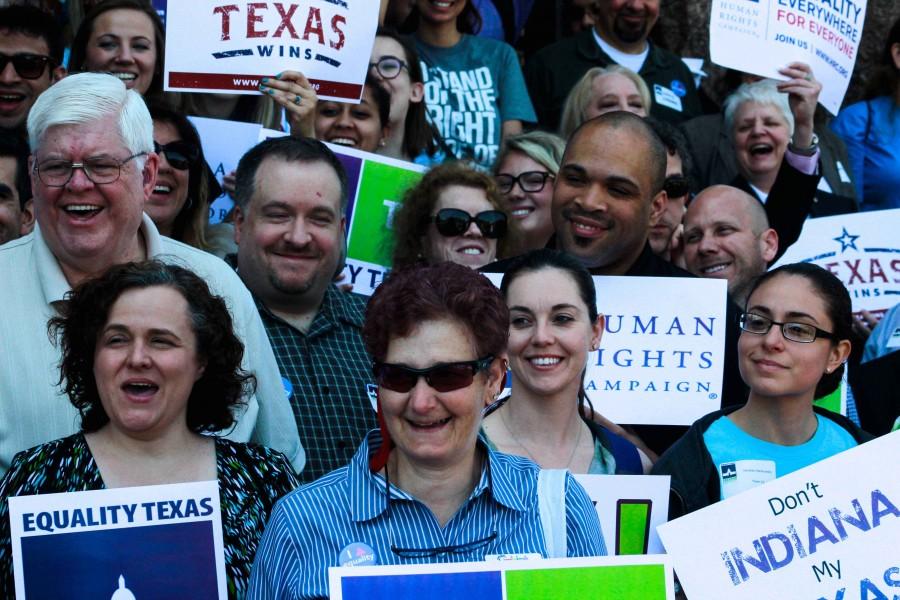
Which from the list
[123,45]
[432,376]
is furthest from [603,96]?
[432,376]

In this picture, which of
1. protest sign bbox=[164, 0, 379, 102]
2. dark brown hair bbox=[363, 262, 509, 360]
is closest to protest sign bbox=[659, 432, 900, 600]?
dark brown hair bbox=[363, 262, 509, 360]

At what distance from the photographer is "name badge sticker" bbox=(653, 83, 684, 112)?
26.7 feet

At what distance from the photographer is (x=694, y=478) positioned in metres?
4.59

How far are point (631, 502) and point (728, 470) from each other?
1.18ft

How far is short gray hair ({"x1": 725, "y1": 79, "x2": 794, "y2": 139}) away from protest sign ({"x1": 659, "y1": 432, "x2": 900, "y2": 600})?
3.34m

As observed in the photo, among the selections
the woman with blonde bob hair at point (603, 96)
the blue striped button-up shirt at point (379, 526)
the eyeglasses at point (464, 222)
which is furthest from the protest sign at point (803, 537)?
the woman with blonde bob hair at point (603, 96)

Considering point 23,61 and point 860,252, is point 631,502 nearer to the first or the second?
point 860,252

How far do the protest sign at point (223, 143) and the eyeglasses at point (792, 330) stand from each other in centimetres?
253

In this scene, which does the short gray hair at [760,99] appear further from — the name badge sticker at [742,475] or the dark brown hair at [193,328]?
the dark brown hair at [193,328]

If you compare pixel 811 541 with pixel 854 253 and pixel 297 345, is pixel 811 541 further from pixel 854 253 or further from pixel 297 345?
pixel 854 253

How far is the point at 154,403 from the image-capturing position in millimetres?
3965

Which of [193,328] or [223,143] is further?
[223,143]

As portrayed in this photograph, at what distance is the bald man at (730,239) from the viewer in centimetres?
633

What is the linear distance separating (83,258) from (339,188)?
1.20 meters
